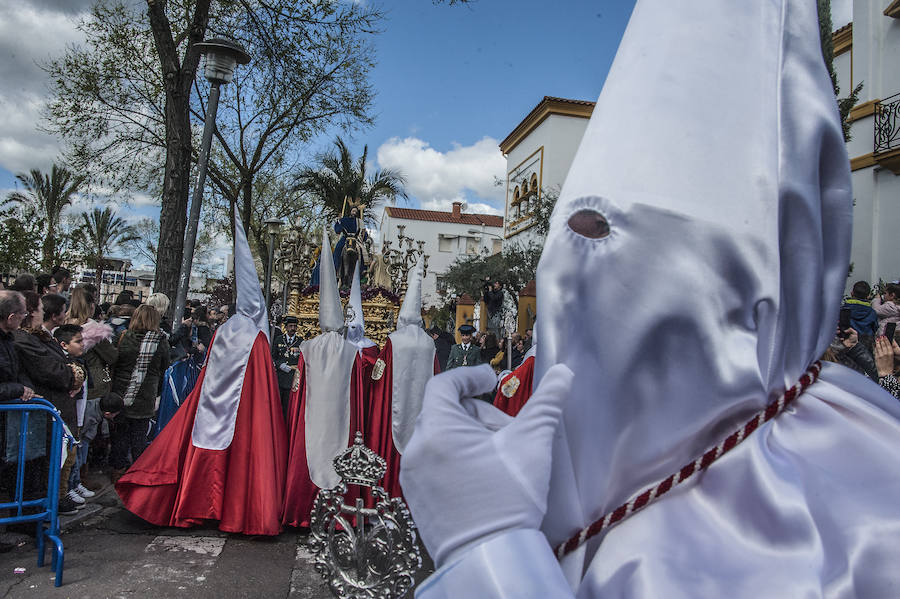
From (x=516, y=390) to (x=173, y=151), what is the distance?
7083 millimetres

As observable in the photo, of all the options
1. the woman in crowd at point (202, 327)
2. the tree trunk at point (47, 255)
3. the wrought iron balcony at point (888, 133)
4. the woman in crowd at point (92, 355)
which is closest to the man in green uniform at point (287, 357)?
the woman in crowd at point (202, 327)

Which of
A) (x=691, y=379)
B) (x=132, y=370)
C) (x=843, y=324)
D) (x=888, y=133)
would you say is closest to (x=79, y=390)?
(x=132, y=370)

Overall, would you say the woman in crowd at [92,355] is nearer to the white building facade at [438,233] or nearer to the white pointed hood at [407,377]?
the white pointed hood at [407,377]

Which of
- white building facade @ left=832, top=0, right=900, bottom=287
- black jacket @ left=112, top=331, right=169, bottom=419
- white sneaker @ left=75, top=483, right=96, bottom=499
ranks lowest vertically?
white sneaker @ left=75, top=483, right=96, bottom=499

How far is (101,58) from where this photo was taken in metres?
12.1

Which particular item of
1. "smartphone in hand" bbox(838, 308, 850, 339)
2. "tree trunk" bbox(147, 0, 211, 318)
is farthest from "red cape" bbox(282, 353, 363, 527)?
"tree trunk" bbox(147, 0, 211, 318)

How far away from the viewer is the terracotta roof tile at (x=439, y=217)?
5348cm

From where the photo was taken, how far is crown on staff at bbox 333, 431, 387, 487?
1891mm

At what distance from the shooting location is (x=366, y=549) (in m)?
1.76

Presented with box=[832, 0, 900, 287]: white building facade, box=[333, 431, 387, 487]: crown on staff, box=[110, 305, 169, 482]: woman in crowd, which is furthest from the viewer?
box=[832, 0, 900, 287]: white building facade

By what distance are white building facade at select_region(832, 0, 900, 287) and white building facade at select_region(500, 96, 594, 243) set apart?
13135 mm

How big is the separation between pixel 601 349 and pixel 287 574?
4.00 meters

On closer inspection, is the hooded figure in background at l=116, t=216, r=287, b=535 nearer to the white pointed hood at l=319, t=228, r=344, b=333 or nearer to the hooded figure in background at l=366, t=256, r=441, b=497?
the white pointed hood at l=319, t=228, r=344, b=333

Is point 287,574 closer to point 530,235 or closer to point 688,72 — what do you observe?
point 688,72
